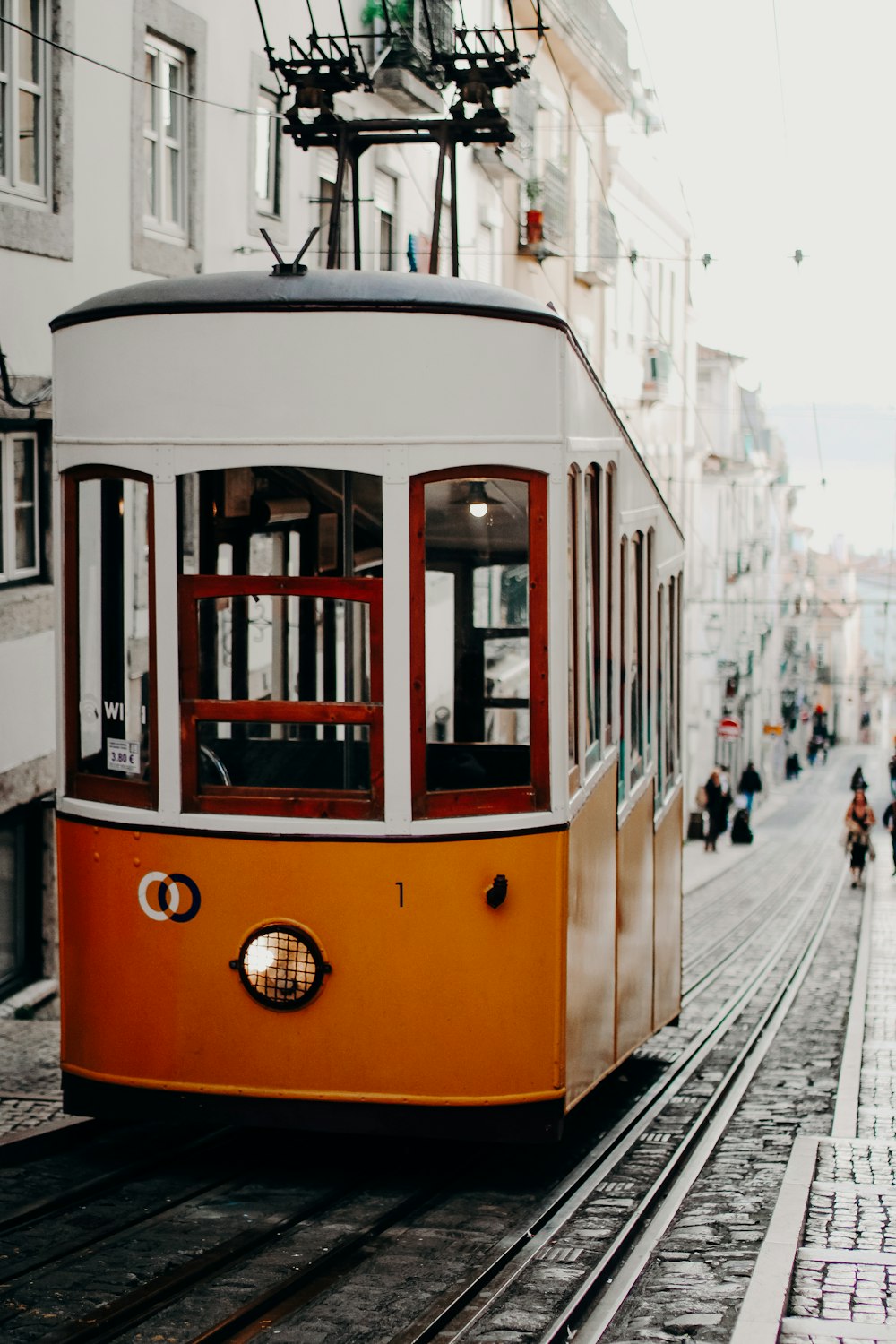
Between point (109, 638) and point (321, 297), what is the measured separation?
4.63ft

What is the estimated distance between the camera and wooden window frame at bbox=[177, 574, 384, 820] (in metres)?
6.37

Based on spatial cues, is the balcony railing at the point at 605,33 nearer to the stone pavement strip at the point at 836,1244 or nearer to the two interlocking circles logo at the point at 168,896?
the stone pavement strip at the point at 836,1244

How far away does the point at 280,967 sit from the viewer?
6.42 meters

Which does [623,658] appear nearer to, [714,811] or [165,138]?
[165,138]

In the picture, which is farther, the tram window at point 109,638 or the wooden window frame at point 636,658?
the wooden window frame at point 636,658

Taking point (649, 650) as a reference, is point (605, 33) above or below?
above

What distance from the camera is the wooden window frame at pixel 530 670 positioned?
6.38m

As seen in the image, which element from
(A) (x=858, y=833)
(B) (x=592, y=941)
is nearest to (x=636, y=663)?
(B) (x=592, y=941)

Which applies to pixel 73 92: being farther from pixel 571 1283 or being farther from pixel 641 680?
pixel 571 1283

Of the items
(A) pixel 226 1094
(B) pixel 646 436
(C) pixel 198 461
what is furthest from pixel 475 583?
(B) pixel 646 436

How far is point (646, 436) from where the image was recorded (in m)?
38.0

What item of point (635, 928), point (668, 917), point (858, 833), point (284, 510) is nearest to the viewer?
point (284, 510)

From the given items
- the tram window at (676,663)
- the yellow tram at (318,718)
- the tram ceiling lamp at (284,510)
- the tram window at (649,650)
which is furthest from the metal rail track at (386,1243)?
the tram window at (676,663)

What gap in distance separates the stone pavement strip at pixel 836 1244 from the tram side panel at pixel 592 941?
0.86m
